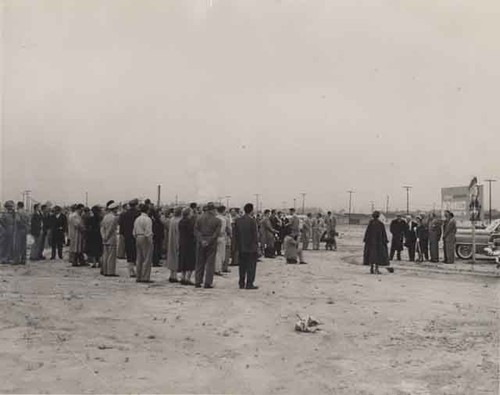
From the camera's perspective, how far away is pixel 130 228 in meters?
14.8

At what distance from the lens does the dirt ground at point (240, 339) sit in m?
6.42

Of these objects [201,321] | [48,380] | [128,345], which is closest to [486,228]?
[201,321]

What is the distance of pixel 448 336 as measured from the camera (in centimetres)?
902

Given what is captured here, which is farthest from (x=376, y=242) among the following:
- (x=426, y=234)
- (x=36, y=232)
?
(x=36, y=232)

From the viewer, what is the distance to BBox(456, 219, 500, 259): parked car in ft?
77.8

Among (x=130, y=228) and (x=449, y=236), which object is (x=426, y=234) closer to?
(x=449, y=236)

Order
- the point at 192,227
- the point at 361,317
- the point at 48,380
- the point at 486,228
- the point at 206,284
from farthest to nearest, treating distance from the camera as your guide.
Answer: the point at 486,228
the point at 192,227
the point at 206,284
the point at 361,317
the point at 48,380

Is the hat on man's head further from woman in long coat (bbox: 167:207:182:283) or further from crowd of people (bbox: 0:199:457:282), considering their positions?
woman in long coat (bbox: 167:207:182:283)

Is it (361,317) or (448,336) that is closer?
(448,336)

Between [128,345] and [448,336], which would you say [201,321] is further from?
[448,336]

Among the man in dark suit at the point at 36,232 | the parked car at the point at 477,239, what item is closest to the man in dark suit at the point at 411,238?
the parked car at the point at 477,239

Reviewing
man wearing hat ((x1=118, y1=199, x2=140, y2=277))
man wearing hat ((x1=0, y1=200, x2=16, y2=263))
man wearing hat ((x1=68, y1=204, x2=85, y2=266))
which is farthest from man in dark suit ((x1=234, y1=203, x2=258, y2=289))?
man wearing hat ((x1=0, y1=200, x2=16, y2=263))

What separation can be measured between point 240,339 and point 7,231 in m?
10.6

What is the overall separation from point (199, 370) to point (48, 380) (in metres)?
1.55
